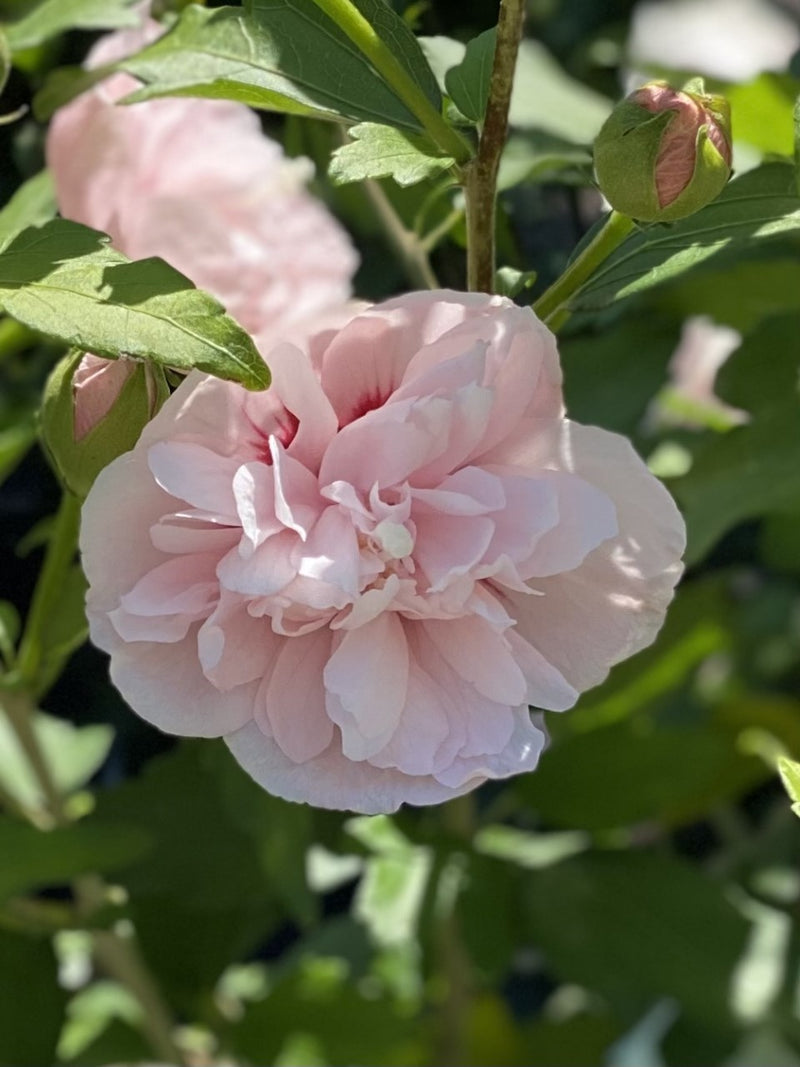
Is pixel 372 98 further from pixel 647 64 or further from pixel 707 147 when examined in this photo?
pixel 647 64

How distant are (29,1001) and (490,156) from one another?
557 mm

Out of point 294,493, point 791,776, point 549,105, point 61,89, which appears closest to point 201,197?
point 61,89

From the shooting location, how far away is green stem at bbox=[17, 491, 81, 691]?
556mm

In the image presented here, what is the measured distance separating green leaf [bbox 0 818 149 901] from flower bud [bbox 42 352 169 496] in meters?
0.23

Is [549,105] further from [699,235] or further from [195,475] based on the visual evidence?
[195,475]

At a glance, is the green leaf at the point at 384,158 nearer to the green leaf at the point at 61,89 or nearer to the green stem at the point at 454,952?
the green leaf at the point at 61,89

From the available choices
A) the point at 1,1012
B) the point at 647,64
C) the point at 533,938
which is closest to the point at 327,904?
the point at 533,938

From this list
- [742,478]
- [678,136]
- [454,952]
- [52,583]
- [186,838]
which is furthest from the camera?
[454,952]

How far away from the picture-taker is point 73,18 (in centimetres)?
64

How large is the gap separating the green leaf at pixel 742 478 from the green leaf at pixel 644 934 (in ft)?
1.02

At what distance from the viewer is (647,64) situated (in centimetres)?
91

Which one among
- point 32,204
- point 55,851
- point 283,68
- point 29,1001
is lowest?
point 29,1001

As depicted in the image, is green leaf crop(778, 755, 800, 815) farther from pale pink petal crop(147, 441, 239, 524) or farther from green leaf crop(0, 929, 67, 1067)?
green leaf crop(0, 929, 67, 1067)

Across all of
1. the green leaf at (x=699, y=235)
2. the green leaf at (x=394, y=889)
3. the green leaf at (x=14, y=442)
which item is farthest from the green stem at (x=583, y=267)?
the green leaf at (x=394, y=889)
